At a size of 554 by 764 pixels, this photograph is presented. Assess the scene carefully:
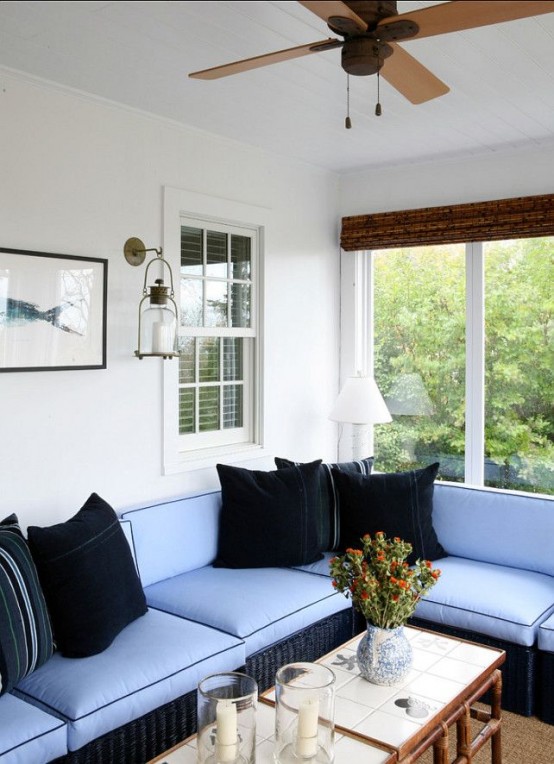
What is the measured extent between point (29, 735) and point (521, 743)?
1812 mm

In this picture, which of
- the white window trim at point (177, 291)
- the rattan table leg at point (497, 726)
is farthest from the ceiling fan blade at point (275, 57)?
the rattan table leg at point (497, 726)

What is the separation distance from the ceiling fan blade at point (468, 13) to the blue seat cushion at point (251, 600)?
2.12 metres

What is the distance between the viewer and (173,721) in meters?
2.46

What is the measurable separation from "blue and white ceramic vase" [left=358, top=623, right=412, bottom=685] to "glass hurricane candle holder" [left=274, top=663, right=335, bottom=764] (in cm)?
46

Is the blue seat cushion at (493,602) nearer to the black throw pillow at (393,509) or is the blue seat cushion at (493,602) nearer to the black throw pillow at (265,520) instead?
the black throw pillow at (393,509)

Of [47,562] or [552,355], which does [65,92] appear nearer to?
[47,562]

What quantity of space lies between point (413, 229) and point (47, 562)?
2.86 meters

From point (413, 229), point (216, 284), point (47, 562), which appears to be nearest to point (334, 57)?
point (216, 284)

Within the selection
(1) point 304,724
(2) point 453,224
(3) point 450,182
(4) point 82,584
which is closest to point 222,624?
(4) point 82,584

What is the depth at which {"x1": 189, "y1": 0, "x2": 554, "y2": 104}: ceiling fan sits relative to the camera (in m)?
1.64

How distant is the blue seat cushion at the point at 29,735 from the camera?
6.57 feet

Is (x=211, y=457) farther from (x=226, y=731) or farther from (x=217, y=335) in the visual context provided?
(x=226, y=731)

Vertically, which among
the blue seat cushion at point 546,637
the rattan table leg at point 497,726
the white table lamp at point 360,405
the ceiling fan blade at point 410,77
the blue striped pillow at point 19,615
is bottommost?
the rattan table leg at point 497,726

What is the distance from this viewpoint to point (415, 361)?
14.7ft
